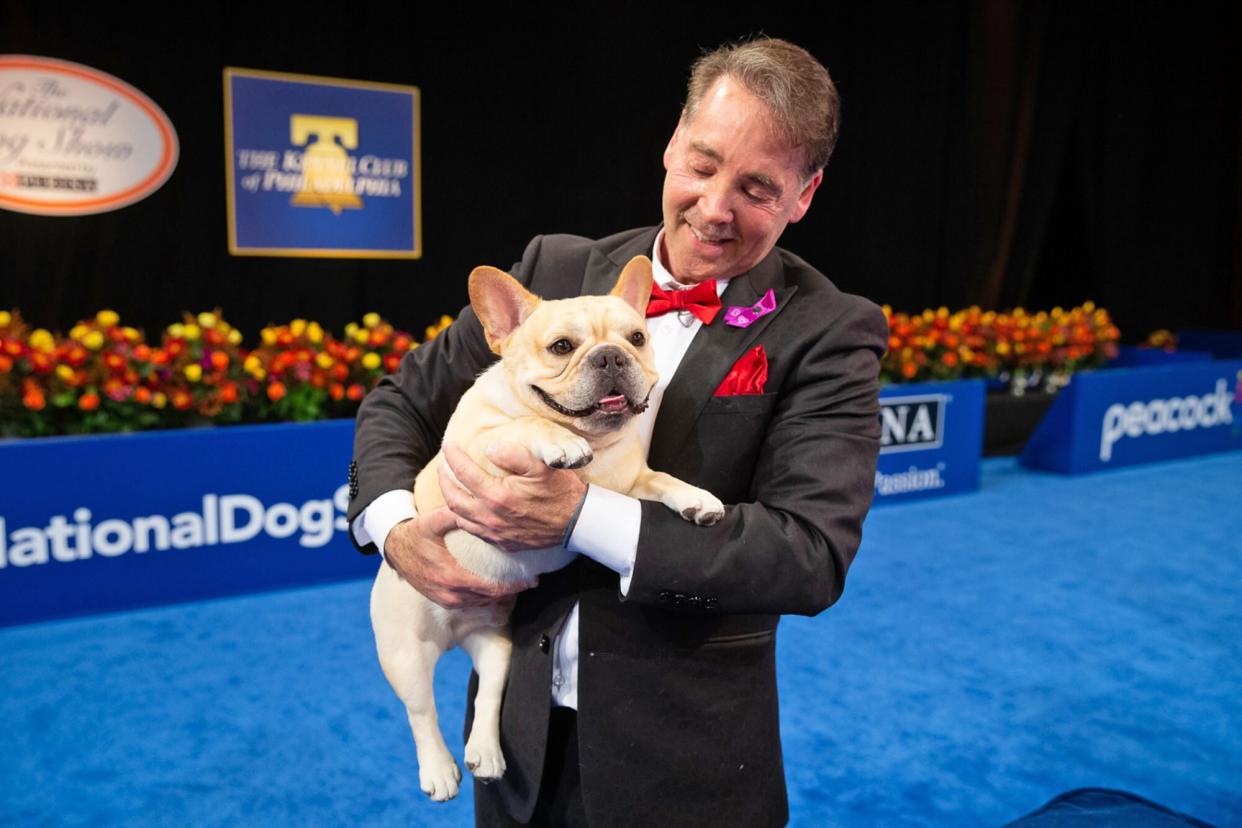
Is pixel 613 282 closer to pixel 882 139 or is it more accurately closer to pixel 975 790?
pixel 975 790

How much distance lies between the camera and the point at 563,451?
4.05 ft

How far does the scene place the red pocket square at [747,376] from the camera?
1.37 metres

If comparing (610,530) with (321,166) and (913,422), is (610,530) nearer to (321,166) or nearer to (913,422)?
(913,422)

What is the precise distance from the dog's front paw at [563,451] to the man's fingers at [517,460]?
1cm

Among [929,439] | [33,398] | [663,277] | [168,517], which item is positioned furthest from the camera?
[929,439]

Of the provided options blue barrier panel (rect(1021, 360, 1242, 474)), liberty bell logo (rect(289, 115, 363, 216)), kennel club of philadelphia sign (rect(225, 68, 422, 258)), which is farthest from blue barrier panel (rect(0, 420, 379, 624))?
blue barrier panel (rect(1021, 360, 1242, 474))

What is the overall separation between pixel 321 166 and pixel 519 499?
17.4ft

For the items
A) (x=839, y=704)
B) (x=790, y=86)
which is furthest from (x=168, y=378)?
(x=790, y=86)

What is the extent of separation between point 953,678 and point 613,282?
2.75 metres

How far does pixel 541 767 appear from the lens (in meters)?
1.43

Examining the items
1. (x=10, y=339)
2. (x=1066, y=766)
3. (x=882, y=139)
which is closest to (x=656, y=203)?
(x=882, y=139)

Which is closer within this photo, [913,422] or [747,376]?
[747,376]

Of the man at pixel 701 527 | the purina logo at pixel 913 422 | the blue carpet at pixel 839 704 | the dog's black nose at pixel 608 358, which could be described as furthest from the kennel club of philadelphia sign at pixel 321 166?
the dog's black nose at pixel 608 358

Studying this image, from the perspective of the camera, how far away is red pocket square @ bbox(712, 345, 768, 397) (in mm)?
1374
